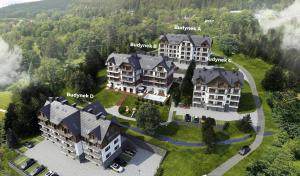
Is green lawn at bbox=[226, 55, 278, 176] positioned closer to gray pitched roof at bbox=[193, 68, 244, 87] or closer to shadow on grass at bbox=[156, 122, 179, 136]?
gray pitched roof at bbox=[193, 68, 244, 87]

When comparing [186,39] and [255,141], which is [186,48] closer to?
[186,39]

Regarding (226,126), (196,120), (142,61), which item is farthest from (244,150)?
(142,61)

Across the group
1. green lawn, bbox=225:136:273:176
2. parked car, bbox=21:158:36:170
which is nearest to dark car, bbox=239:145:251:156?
green lawn, bbox=225:136:273:176

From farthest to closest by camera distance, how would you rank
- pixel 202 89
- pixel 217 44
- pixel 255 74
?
1. pixel 217 44
2. pixel 255 74
3. pixel 202 89

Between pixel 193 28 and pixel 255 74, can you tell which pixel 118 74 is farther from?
pixel 193 28

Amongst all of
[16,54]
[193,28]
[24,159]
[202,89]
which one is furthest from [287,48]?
[16,54]

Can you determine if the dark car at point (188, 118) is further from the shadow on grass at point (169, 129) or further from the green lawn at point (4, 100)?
the green lawn at point (4, 100)

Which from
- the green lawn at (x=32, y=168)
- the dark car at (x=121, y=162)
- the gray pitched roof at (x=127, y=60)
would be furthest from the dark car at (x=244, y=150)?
the green lawn at (x=32, y=168)
